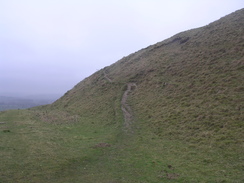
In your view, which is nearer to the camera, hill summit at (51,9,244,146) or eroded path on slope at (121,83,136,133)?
hill summit at (51,9,244,146)

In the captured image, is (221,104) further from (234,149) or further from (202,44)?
(202,44)

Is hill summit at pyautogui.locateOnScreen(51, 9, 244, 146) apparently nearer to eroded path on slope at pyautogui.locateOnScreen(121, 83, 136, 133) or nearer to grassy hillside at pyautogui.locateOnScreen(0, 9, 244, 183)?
grassy hillside at pyautogui.locateOnScreen(0, 9, 244, 183)

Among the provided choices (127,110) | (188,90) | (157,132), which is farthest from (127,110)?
(157,132)

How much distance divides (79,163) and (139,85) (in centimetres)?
2925

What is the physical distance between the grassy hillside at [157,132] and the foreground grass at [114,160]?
2.5 inches

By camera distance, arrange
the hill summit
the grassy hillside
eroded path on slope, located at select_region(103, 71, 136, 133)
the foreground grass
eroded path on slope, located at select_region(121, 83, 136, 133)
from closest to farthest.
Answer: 1. the foreground grass
2. the grassy hillside
3. the hill summit
4. eroded path on slope, located at select_region(103, 71, 136, 133)
5. eroded path on slope, located at select_region(121, 83, 136, 133)

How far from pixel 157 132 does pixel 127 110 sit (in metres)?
11.0

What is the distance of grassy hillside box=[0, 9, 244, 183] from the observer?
13.0m

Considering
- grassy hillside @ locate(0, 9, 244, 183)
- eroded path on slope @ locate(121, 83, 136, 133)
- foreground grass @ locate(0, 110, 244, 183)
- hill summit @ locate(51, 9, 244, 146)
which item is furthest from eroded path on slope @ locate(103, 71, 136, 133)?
foreground grass @ locate(0, 110, 244, 183)

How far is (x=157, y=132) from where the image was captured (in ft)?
73.6

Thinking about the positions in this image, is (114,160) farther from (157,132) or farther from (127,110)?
(127,110)

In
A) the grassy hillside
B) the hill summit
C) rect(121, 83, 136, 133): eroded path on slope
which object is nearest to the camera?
the grassy hillside

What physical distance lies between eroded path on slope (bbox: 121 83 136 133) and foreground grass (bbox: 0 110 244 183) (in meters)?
4.15

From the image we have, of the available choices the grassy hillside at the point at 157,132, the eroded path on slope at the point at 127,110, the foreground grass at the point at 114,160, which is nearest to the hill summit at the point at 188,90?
the grassy hillside at the point at 157,132
